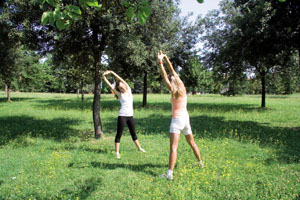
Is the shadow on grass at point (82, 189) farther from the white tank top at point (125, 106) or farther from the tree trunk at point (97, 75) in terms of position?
the tree trunk at point (97, 75)

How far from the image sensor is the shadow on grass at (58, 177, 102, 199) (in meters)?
3.89

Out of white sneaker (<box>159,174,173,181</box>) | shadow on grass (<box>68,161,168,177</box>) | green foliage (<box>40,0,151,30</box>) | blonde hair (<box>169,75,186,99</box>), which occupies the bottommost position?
shadow on grass (<box>68,161,168,177</box>)

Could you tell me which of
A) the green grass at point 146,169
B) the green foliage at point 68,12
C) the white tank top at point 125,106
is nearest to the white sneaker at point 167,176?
the green grass at point 146,169

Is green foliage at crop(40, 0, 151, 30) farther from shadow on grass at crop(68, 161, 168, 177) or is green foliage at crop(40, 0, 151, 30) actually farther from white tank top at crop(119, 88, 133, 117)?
shadow on grass at crop(68, 161, 168, 177)

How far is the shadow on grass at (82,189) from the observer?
3.89 m

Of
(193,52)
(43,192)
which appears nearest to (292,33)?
(43,192)

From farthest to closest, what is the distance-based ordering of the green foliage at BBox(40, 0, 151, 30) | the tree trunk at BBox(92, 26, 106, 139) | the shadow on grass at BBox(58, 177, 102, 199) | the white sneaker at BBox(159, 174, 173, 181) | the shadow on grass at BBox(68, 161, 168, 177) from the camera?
the tree trunk at BBox(92, 26, 106, 139) → the shadow on grass at BBox(68, 161, 168, 177) → the white sneaker at BBox(159, 174, 173, 181) → the shadow on grass at BBox(58, 177, 102, 199) → the green foliage at BBox(40, 0, 151, 30)

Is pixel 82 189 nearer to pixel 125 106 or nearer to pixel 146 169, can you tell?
pixel 146 169

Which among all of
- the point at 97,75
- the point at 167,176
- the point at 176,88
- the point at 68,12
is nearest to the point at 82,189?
the point at 167,176

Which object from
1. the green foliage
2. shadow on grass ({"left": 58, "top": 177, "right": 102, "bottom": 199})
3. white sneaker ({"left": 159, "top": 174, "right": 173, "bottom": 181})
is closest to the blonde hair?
white sneaker ({"left": 159, "top": 174, "right": 173, "bottom": 181})

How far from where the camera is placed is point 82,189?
13.6ft

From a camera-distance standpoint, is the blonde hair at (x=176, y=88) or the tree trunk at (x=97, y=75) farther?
the tree trunk at (x=97, y=75)

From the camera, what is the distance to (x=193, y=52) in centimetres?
2138

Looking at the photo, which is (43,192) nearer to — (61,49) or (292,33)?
(61,49)
